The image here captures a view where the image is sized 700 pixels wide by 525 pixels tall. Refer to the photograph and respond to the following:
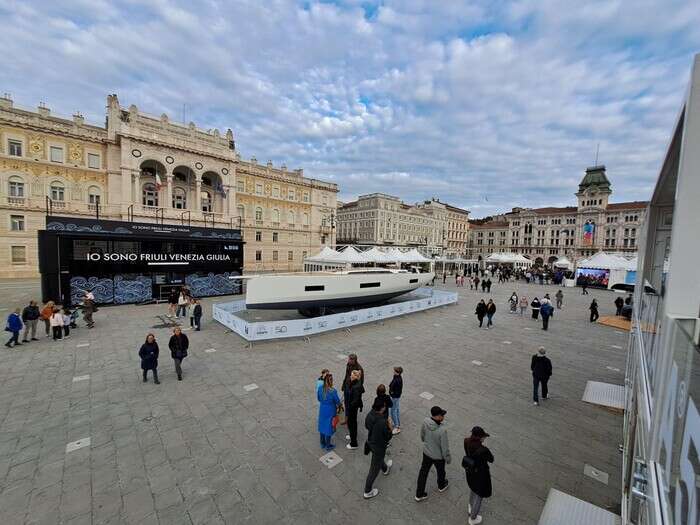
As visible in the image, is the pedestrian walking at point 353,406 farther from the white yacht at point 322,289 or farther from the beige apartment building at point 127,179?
the beige apartment building at point 127,179

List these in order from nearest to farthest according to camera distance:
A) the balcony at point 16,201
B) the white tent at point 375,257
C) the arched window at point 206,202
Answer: the white tent at point 375,257 → the balcony at point 16,201 → the arched window at point 206,202

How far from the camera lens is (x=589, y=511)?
457 centimetres

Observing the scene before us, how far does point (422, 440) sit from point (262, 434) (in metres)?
3.54

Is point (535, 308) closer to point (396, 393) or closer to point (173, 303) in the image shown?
point (396, 393)

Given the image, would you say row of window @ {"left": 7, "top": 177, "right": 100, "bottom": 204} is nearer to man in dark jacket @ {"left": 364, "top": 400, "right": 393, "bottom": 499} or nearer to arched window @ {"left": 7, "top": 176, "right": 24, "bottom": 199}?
arched window @ {"left": 7, "top": 176, "right": 24, "bottom": 199}

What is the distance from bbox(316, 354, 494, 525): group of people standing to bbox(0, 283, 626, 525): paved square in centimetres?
24

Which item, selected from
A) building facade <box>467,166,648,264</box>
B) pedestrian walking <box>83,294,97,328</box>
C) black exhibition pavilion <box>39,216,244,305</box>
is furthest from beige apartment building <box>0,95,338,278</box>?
building facade <box>467,166,648,264</box>

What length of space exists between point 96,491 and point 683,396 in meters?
7.44

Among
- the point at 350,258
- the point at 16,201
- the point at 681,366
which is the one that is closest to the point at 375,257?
the point at 350,258

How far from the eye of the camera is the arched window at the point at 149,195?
1512 inches

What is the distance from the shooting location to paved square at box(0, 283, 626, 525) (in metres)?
4.79

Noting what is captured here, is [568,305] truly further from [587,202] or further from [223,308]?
[587,202]

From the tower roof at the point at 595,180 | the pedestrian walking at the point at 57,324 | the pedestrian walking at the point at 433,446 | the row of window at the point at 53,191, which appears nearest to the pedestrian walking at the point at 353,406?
the pedestrian walking at the point at 433,446

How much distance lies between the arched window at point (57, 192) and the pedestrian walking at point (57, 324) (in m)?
28.3
